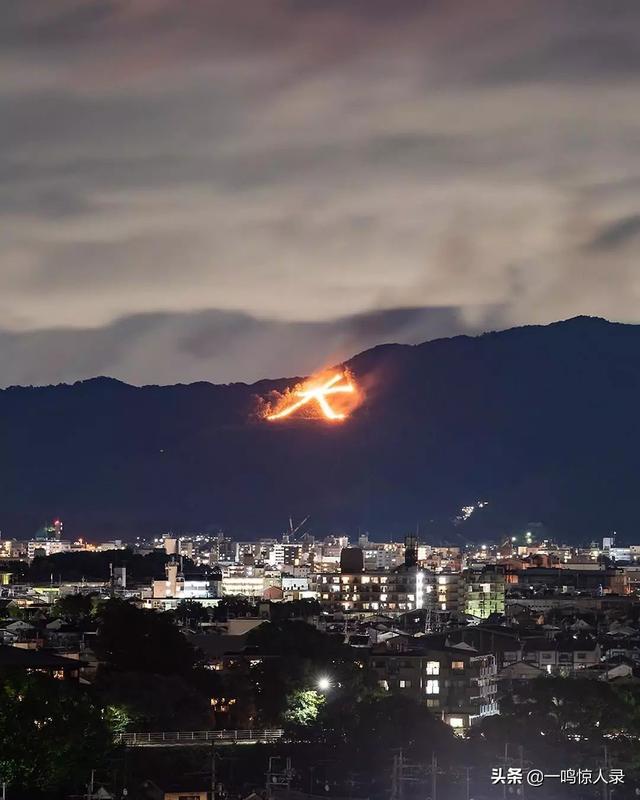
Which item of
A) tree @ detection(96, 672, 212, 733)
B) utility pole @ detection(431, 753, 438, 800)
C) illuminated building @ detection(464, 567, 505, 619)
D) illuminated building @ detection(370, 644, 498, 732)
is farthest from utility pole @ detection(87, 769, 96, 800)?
illuminated building @ detection(464, 567, 505, 619)

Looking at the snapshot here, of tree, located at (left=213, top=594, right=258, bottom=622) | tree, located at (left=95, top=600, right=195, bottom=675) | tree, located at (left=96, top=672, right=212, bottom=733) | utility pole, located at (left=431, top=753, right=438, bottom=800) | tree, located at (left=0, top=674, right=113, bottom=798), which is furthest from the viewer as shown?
tree, located at (left=213, top=594, right=258, bottom=622)

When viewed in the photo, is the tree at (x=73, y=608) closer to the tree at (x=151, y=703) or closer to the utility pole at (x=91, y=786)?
the tree at (x=151, y=703)

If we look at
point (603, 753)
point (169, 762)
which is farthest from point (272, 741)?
point (603, 753)

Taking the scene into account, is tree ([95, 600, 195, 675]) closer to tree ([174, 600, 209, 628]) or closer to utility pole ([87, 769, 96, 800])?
utility pole ([87, 769, 96, 800])

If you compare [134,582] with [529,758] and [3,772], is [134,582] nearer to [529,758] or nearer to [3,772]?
[529,758]

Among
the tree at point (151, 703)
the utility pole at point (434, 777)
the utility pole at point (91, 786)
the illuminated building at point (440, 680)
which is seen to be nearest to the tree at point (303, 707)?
the tree at point (151, 703)

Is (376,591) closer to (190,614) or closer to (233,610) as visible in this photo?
(233,610)
